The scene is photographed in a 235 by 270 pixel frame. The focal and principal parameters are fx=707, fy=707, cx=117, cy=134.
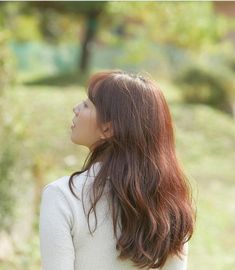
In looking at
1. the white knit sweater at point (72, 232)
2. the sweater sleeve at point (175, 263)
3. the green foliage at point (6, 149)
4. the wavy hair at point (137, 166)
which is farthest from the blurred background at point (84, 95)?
the sweater sleeve at point (175, 263)

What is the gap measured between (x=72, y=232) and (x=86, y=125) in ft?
1.14

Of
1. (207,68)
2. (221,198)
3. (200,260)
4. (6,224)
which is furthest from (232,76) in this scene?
(6,224)

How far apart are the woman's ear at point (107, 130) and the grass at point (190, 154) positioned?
3.24 m

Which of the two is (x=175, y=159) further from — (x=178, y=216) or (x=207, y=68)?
(x=207, y=68)

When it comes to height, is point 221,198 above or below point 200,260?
below

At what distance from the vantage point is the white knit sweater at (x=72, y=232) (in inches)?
85.6

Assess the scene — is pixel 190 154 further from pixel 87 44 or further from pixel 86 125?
pixel 86 125

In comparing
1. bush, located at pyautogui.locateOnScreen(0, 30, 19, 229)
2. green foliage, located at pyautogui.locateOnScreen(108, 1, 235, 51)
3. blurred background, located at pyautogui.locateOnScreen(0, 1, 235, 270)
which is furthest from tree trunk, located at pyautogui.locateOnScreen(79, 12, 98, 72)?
bush, located at pyautogui.locateOnScreen(0, 30, 19, 229)

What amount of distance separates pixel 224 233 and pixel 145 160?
5.60 meters

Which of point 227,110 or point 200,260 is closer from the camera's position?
point 200,260

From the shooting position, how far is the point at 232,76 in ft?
50.5

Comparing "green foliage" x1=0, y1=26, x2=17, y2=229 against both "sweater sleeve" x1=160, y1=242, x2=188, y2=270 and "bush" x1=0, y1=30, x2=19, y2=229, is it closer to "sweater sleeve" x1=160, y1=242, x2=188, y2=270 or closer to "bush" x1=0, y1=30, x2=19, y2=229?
"bush" x1=0, y1=30, x2=19, y2=229

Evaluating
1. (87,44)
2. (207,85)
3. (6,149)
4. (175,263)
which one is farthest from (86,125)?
(87,44)

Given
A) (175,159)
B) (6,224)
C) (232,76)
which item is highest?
(175,159)
